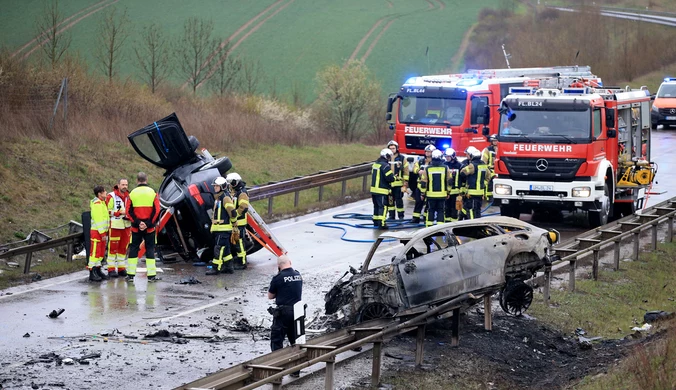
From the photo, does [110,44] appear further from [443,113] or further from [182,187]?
[182,187]

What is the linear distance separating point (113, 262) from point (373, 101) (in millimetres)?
23650

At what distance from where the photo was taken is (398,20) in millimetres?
73375

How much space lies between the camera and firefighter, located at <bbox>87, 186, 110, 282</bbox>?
49.4 ft

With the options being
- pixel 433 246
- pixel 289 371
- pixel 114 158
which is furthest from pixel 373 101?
pixel 289 371

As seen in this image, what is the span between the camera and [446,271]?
1195 centimetres

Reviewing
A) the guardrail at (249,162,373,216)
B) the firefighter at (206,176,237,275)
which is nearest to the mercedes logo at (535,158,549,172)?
the guardrail at (249,162,373,216)

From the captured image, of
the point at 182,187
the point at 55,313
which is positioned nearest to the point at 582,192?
the point at 182,187

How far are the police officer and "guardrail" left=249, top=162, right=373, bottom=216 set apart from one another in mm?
10197

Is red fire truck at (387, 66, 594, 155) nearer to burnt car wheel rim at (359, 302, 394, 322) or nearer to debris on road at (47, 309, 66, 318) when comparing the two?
burnt car wheel rim at (359, 302, 394, 322)

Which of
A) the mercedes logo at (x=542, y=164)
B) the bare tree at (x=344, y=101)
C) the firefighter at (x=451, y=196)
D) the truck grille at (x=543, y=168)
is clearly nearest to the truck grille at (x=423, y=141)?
the firefighter at (x=451, y=196)

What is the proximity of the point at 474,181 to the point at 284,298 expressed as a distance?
942 cm

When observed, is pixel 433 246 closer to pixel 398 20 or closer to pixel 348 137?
pixel 348 137

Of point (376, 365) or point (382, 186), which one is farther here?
point (382, 186)

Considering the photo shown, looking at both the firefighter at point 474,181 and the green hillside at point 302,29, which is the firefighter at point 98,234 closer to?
the firefighter at point 474,181
